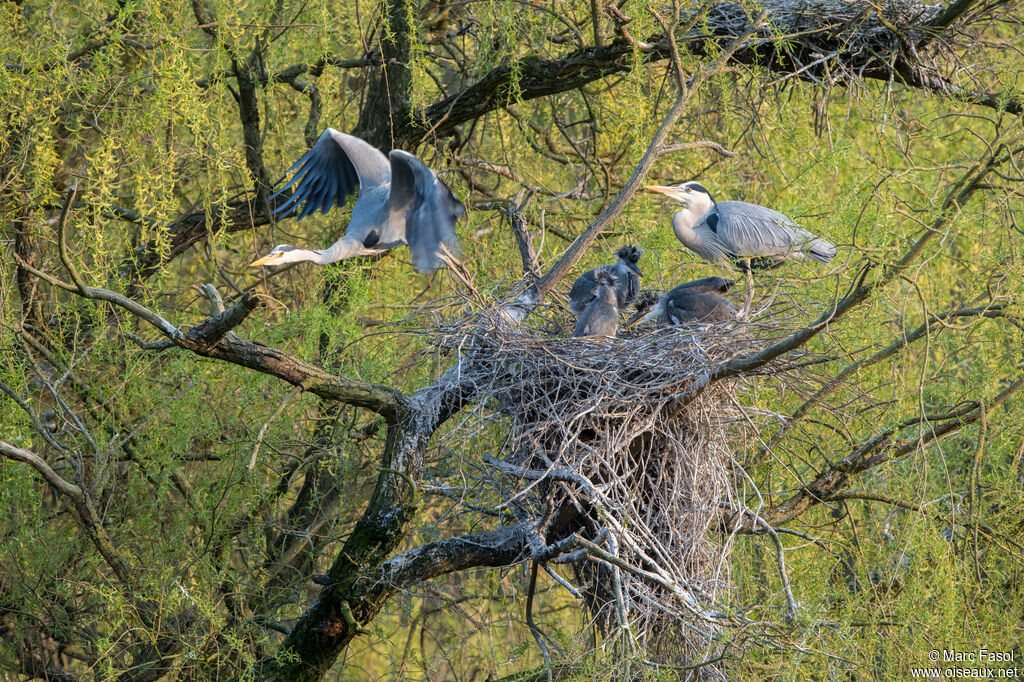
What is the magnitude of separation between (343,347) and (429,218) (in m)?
0.73

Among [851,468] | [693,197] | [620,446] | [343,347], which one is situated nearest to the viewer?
[620,446]

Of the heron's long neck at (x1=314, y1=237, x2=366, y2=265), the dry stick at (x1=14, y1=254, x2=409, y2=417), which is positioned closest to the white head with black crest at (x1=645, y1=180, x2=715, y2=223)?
the heron's long neck at (x1=314, y1=237, x2=366, y2=265)

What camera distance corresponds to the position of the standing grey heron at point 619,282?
456 centimetres

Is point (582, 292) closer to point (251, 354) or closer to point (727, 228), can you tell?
point (727, 228)

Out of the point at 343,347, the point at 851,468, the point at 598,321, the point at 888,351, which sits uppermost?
the point at 888,351

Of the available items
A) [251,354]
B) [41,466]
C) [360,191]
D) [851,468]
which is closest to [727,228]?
[851,468]

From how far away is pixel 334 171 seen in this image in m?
5.46

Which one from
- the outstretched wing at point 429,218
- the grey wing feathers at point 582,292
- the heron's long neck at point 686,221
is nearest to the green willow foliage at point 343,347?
the heron's long neck at point 686,221

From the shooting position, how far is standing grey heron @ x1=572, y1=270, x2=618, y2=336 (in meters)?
4.16

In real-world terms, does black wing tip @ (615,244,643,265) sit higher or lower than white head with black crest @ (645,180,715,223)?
lower

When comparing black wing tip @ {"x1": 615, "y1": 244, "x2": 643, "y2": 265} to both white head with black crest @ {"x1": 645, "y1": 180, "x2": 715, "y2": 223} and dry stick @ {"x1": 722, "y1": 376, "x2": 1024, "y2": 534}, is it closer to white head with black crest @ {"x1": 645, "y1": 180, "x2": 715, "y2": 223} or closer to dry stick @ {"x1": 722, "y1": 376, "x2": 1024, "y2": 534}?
white head with black crest @ {"x1": 645, "y1": 180, "x2": 715, "y2": 223}

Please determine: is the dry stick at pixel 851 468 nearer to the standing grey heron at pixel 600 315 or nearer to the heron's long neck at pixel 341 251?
the standing grey heron at pixel 600 315

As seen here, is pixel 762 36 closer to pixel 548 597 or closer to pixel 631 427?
pixel 631 427

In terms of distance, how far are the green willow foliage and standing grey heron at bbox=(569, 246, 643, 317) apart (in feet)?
0.78
